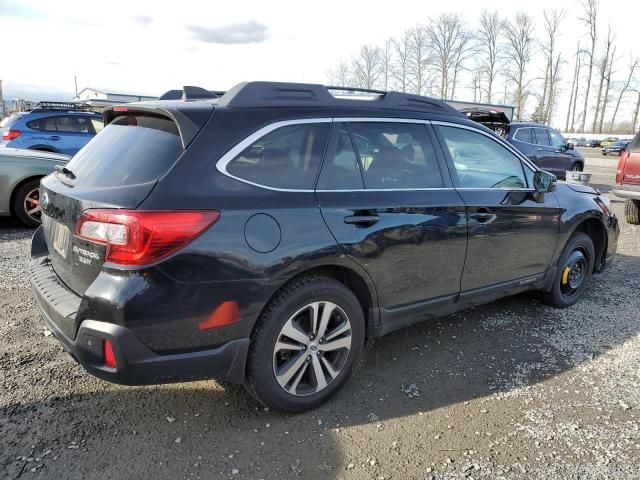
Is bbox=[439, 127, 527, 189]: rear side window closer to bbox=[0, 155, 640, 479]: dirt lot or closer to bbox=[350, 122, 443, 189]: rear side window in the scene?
bbox=[350, 122, 443, 189]: rear side window

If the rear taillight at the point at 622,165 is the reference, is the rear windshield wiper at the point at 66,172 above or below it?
above

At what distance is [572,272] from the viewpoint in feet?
15.4

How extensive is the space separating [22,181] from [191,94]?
4.65 meters

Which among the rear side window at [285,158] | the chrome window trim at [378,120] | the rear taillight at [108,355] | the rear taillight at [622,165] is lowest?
the rear taillight at [108,355]

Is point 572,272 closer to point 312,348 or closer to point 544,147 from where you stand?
point 312,348

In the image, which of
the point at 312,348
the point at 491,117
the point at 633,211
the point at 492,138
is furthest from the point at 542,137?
the point at 312,348

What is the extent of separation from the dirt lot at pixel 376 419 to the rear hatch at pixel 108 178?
2.63 feet

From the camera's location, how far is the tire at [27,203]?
679cm

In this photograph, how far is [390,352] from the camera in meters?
3.73

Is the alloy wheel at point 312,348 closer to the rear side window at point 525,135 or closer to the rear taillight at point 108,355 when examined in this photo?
the rear taillight at point 108,355

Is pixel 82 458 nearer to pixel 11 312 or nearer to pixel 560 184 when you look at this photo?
pixel 11 312

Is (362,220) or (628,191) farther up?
(362,220)

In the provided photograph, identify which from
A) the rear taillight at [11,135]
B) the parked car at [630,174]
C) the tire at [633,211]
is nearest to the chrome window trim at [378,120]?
the parked car at [630,174]

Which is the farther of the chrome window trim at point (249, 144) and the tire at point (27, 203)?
the tire at point (27, 203)
